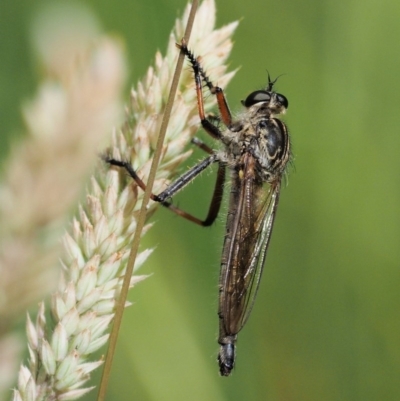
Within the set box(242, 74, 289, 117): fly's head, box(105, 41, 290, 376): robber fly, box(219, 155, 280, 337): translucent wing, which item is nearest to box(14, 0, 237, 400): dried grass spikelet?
box(105, 41, 290, 376): robber fly

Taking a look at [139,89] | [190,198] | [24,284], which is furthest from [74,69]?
[190,198]

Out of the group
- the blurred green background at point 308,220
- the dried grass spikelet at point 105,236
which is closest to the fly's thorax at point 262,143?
the blurred green background at point 308,220

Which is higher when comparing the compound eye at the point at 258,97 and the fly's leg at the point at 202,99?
the compound eye at the point at 258,97

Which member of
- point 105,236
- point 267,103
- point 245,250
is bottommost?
point 105,236

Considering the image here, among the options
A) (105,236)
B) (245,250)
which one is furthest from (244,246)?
(105,236)

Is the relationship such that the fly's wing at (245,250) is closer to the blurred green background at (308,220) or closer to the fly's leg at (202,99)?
the blurred green background at (308,220)

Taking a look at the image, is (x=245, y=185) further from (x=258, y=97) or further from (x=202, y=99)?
(x=202, y=99)


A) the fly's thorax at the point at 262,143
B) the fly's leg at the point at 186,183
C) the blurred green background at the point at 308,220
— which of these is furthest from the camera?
the fly's thorax at the point at 262,143

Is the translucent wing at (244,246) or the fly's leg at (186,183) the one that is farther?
the translucent wing at (244,246)

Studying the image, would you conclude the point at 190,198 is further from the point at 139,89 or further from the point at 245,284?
the point at 139,89
